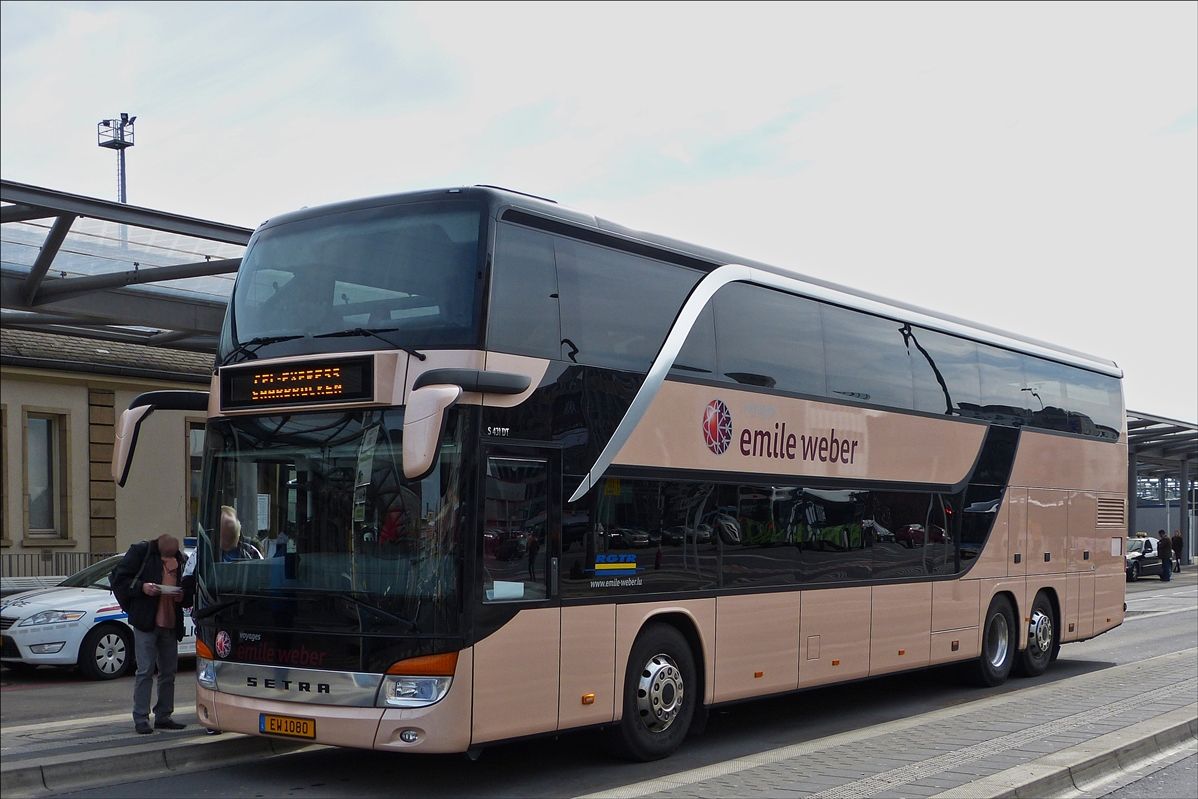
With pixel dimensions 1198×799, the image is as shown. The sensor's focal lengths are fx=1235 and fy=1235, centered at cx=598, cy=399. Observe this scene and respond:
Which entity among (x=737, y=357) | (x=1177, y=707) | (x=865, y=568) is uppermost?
(x=737, y=357)

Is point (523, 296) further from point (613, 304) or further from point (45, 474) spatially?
point (45, 474)

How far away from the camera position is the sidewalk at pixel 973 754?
7844 mm

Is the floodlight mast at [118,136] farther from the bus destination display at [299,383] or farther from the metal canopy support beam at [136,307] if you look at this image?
the bus destination display at [299,383]

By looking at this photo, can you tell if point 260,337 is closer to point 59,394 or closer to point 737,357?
point 737,357

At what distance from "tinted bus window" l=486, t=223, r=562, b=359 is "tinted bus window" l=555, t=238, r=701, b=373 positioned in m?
0.14

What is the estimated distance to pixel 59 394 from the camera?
77.1 feet

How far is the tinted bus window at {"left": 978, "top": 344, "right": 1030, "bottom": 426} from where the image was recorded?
14688 millimetres

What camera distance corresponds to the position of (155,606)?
9859 mm

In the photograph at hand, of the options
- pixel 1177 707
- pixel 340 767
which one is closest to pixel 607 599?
pixel 340 767

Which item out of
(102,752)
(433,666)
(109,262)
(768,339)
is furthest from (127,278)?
(433,666)

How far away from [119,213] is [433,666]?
8268 millimetres

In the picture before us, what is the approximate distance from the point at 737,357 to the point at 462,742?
4.29 meters

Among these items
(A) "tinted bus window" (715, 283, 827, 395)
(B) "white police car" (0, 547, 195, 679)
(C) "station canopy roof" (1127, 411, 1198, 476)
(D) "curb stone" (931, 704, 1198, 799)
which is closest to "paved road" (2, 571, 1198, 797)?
(B) "white police car" (0, 547, 195, 679)

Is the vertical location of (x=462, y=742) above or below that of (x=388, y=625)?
below
